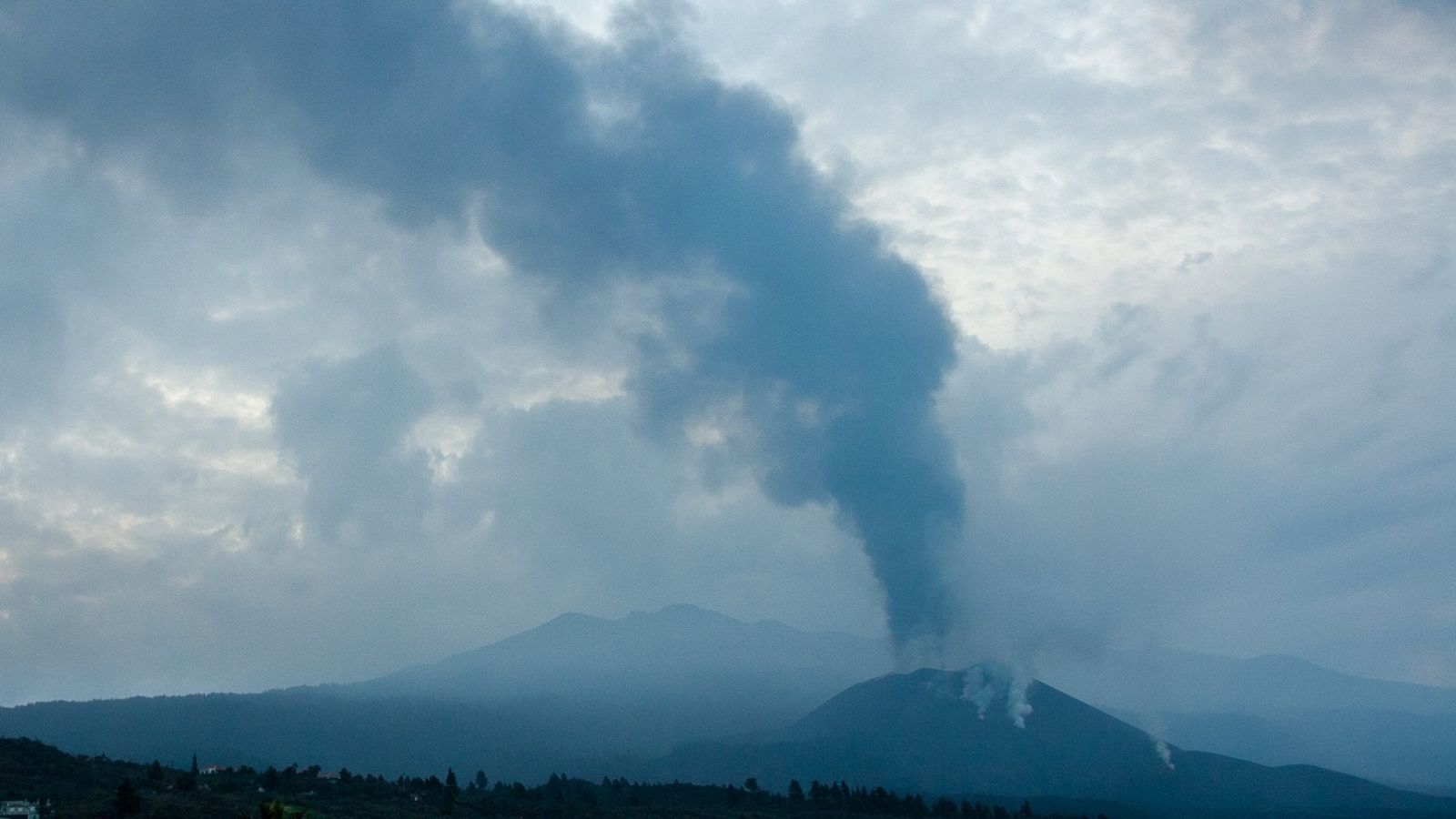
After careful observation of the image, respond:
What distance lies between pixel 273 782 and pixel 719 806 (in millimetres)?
48517

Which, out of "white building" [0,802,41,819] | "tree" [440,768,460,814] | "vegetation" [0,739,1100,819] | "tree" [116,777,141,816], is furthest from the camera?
"tree" [440,768,460,814]

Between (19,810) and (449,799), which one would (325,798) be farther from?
(19,810)

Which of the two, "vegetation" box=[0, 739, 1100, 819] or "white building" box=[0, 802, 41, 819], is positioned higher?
"vegetation" box=[0, 739, 1100, 819]

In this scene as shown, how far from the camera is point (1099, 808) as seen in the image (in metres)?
185

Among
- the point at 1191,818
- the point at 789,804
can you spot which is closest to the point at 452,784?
the point at 789,804

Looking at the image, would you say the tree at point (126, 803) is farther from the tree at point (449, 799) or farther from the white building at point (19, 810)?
the tree at point (449, 799)

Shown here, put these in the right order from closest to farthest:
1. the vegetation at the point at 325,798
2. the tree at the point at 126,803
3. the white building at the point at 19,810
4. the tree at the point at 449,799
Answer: the white building at the point at 19,810 → the tree at the point at 126,803 → the vegetation at the point at 325,798 → the tree at the point at 449,799

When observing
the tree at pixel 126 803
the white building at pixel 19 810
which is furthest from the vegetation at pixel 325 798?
the white building at pixel 19 810

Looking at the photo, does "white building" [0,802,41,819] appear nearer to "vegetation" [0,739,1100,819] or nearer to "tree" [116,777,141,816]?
"vegetation" [0,739,1100,819]

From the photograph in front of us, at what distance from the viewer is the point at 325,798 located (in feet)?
331

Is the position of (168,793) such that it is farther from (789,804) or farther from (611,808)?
(789,804)

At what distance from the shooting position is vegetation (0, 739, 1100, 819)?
83500mm

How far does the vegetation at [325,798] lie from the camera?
274 ft

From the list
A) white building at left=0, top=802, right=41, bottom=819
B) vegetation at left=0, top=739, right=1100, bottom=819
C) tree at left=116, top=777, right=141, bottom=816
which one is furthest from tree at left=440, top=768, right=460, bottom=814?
white building at left=0, top=802, right=41, bottom=819
